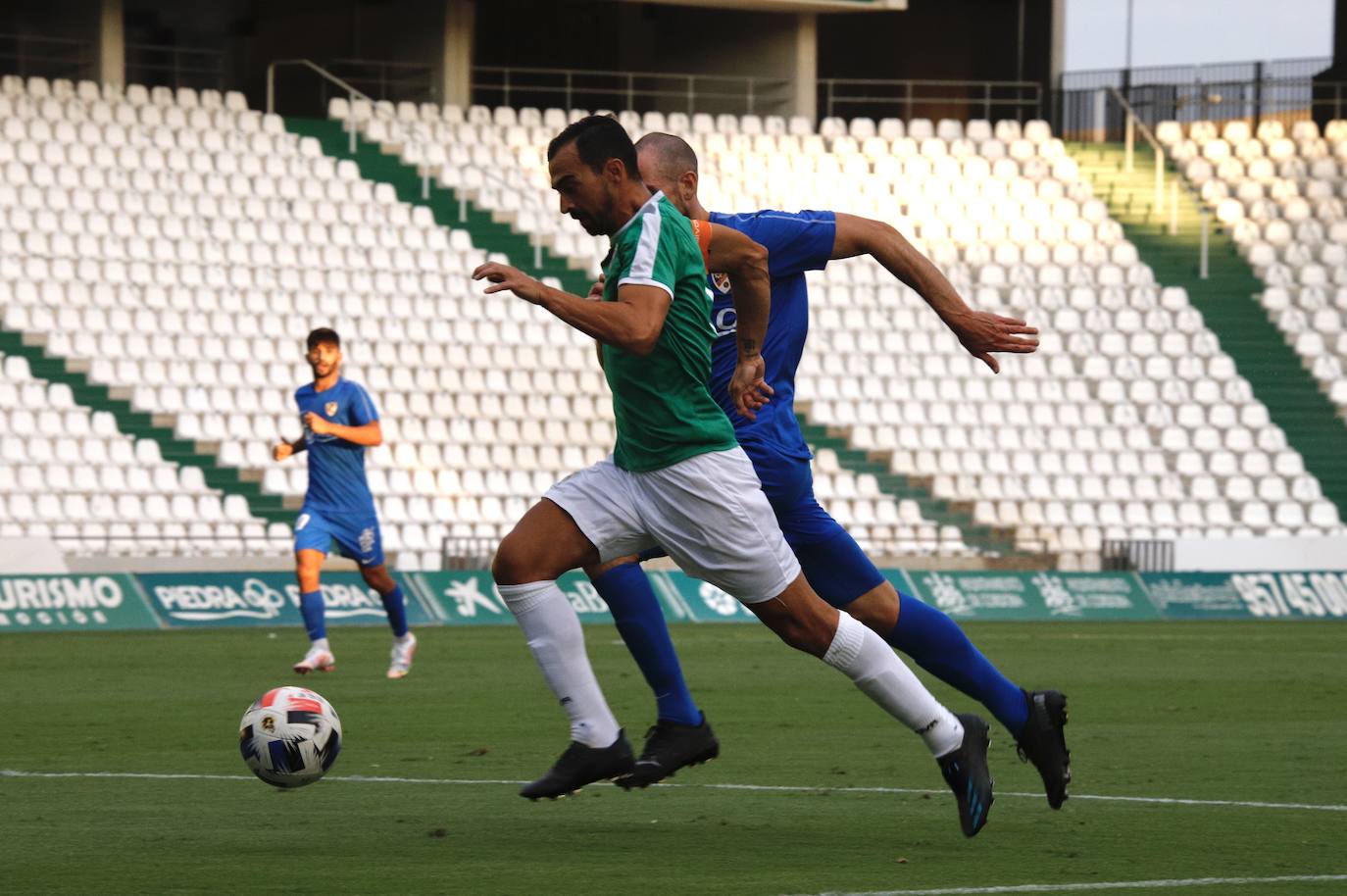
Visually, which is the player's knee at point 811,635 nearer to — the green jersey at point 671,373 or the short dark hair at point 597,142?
the green jersey at point 671,373

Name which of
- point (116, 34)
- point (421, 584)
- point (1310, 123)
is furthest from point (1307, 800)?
point (1310, 123)

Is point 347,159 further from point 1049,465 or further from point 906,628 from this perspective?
point 906,628

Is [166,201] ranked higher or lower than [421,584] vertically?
higher

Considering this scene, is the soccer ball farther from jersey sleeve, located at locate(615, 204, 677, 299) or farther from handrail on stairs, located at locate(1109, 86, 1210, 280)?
handrail on stairs, located at locate(1109, 86, 1210, 280)

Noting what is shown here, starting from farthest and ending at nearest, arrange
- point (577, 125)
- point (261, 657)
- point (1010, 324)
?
point (261, 657)
point (1010, 324)
point (577, 125)

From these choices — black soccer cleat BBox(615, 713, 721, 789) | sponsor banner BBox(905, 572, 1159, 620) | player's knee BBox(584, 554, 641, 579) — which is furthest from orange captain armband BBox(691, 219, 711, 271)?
sponsor banner BBox(905, 572, 1159, 620)

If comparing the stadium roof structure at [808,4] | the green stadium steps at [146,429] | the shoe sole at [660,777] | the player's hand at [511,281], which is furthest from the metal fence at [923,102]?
the player's hand at [511,281]

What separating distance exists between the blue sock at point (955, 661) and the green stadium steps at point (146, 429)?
17.5m

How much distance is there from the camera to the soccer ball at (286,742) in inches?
284

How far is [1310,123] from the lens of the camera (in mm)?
34219

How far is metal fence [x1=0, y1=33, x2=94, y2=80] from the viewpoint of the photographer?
3030cm

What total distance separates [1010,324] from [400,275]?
21288 millimetres

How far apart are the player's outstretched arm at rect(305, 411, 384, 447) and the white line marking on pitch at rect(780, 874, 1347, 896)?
8.38 metres

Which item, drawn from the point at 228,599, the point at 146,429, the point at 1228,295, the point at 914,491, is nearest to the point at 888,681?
the point at 228,599
